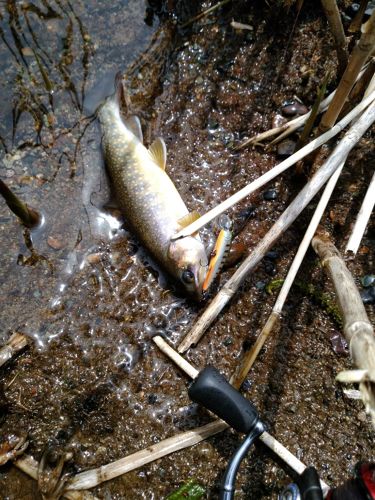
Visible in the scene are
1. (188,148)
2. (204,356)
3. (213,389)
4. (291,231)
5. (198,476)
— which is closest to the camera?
(213,389)

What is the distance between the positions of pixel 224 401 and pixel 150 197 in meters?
1.80

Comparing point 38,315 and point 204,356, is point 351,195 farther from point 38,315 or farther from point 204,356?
point 38,315

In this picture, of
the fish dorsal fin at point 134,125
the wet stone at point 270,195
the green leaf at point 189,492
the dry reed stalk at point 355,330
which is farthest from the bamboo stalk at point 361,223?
the fish dorsal fin at point 134,125

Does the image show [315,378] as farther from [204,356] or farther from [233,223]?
[233,223]

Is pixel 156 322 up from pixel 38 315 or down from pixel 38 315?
down

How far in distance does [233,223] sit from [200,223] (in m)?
0.71

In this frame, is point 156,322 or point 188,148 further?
point 188,148

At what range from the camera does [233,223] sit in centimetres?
386

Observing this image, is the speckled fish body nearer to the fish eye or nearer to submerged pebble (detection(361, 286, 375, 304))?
the fish eye

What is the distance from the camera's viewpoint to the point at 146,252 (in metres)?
3.88

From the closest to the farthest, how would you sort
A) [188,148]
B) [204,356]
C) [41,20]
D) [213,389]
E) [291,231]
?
[213,389]
[204,356]
[291,231]
[188,148]
[41,20]

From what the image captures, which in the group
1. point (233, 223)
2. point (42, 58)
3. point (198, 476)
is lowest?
point (198, 476)

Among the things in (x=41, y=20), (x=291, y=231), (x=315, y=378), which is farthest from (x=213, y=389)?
(x=41, y=20)

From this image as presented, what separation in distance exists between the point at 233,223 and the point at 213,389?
156 cm
